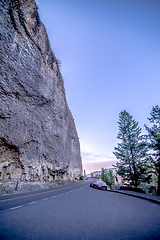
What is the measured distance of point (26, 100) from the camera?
64.6ft

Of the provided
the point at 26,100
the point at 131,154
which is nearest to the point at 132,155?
the point at 131,154

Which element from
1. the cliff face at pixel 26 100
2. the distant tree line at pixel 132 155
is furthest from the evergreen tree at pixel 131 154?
the cliff face at pixel 26 100

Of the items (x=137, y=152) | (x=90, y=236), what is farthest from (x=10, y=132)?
(x=137, y=152)

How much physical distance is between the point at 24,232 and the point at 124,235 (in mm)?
2682

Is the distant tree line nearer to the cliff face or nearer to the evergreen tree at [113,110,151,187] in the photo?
the evergreen tree at [113,110,151,187]

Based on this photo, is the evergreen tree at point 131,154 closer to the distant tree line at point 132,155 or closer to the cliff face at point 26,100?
the distant tree line at point 132,155

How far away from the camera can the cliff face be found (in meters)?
15.8

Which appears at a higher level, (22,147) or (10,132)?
(10,132)

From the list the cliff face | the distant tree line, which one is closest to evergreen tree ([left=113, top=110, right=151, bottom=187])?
the distant tree line

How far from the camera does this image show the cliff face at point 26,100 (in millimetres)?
15781

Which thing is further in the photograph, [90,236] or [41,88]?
[41,88]

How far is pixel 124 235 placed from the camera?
3.09m

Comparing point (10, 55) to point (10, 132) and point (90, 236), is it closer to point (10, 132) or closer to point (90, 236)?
point (10, 132)

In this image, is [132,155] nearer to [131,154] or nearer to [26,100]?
[131,154]
